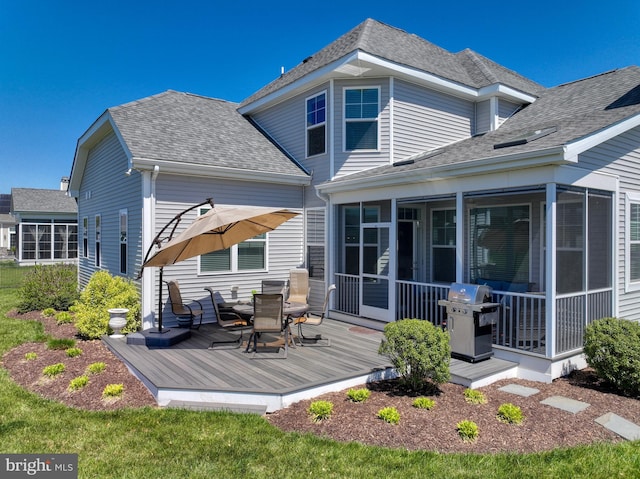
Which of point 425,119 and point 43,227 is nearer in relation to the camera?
point 425,119

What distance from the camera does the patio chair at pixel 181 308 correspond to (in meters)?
8.24

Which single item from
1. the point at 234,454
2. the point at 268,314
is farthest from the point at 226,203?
the point at 234,454

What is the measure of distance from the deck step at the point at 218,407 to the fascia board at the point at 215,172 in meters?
5.10

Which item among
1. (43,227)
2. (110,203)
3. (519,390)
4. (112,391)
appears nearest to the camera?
(112,391)

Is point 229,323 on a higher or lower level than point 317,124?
lower

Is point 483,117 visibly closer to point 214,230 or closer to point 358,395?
point 214,230

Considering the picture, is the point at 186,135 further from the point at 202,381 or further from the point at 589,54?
the point at 589,54

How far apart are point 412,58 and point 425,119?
5.19 ft

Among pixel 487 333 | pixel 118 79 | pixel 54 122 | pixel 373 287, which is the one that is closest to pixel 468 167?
pixel 487 333

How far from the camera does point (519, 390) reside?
568 cm

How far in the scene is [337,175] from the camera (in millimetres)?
10125

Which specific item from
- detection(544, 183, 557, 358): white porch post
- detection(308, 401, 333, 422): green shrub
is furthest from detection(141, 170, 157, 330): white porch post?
detection(544, 183, 557, 358): white porch post

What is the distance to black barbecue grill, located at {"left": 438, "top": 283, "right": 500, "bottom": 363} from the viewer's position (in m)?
6.38

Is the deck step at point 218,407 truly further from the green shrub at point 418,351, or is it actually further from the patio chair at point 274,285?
the patio chair at point 274,285
